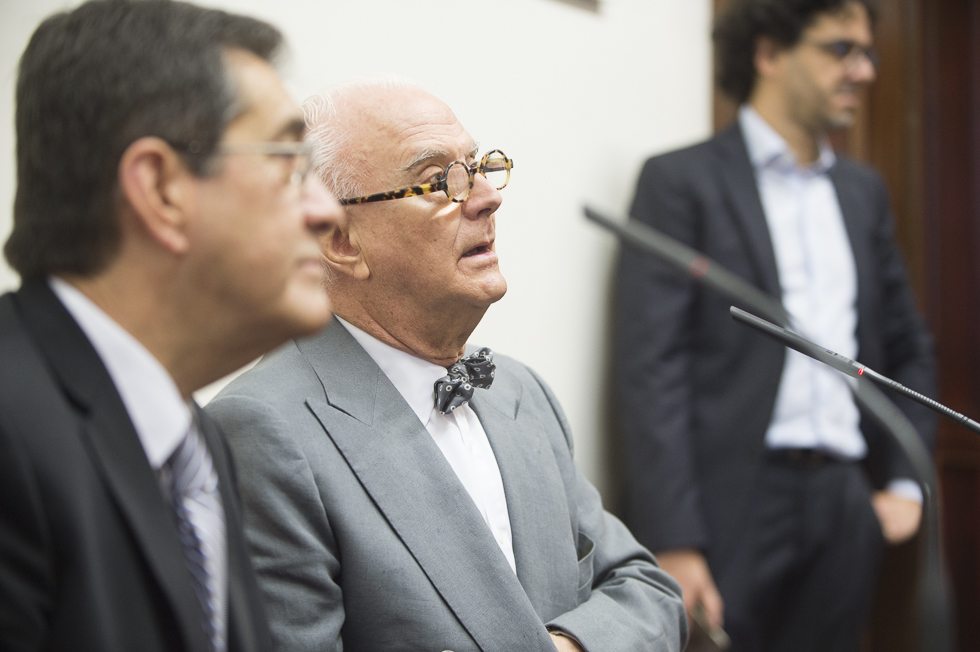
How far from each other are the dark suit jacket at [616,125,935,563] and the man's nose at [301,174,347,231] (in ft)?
4.75

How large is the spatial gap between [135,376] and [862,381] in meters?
1.82

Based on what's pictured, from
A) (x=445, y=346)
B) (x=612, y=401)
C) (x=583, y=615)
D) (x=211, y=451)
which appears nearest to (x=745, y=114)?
(x=612, y=401)

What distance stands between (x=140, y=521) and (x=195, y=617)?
0.09 metres

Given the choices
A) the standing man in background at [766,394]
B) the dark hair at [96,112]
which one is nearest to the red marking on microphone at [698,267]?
the standing man in background at [766,394]

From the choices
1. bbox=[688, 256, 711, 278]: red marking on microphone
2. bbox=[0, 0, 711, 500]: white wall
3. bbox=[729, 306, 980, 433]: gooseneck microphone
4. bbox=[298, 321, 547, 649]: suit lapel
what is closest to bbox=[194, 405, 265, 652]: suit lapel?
bbox=[298, 321, 547, 649]: suit lapel

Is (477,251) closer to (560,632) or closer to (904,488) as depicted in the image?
(560,632)

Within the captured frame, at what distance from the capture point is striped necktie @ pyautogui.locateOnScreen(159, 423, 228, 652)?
0.88 m

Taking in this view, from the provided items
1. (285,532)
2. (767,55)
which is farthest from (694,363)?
(285,532)

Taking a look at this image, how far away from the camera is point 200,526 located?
899mm

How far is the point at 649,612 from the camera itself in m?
1.36

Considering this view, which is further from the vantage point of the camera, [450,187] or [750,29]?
[750,29]

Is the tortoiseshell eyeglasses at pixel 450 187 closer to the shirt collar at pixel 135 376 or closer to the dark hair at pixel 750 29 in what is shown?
the shirt collar at pixel 135 376

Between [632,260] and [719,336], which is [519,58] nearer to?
[632,260]

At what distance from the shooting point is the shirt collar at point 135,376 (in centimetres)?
81
